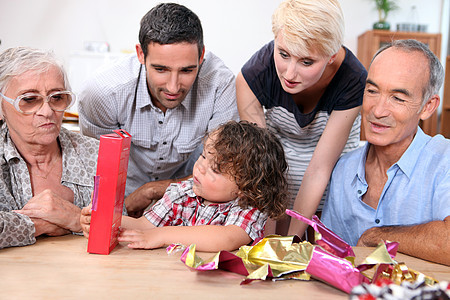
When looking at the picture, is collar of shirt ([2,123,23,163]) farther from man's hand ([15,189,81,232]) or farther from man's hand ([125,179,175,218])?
man's hand ([125,179,175,218])

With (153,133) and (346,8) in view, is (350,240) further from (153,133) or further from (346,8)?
(346,8)

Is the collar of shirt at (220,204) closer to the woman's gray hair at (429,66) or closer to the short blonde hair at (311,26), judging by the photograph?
the short blonde hair at (311,26)

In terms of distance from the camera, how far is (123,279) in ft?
3.75

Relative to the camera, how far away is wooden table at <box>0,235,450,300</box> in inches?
41.9

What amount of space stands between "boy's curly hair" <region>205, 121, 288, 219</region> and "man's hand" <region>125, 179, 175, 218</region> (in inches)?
26.9

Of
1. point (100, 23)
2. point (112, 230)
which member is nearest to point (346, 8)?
point (100, 23)

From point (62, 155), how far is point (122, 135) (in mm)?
582

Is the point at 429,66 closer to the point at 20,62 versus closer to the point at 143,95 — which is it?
the point at 143,95

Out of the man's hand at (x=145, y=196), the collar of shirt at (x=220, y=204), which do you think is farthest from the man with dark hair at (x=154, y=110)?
the collar of shirt at (x=220, y=204)

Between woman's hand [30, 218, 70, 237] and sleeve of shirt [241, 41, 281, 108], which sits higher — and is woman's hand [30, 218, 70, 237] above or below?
below

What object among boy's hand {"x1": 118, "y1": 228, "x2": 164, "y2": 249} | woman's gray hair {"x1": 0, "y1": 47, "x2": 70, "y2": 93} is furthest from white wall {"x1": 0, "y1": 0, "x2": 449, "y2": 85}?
boy's hand {"x1": 118, "y1": 228, "x2": 164, "y2": 249}

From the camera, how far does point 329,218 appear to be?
1.96 metres

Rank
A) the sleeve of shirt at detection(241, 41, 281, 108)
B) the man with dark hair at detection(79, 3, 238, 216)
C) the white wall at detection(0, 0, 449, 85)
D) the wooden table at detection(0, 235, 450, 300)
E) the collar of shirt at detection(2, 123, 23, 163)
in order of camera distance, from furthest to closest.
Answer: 1. the white wall at detection(0, 0, 449, 85)
2. the man with dark hair at detection(79, 3, 238, 216)
3. the sleeve of shirt at detection(241, 41, 281, 108)
4. the collar of shirt at detection(2, 123, 23, 163)
5. the wooden table at detection(0, 235, 450, 300)

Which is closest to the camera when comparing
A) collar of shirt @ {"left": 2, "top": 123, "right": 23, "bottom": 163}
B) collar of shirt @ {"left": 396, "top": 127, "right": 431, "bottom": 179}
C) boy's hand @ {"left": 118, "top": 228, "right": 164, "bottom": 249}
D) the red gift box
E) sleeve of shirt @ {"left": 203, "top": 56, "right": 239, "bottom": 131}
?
the red gift box
